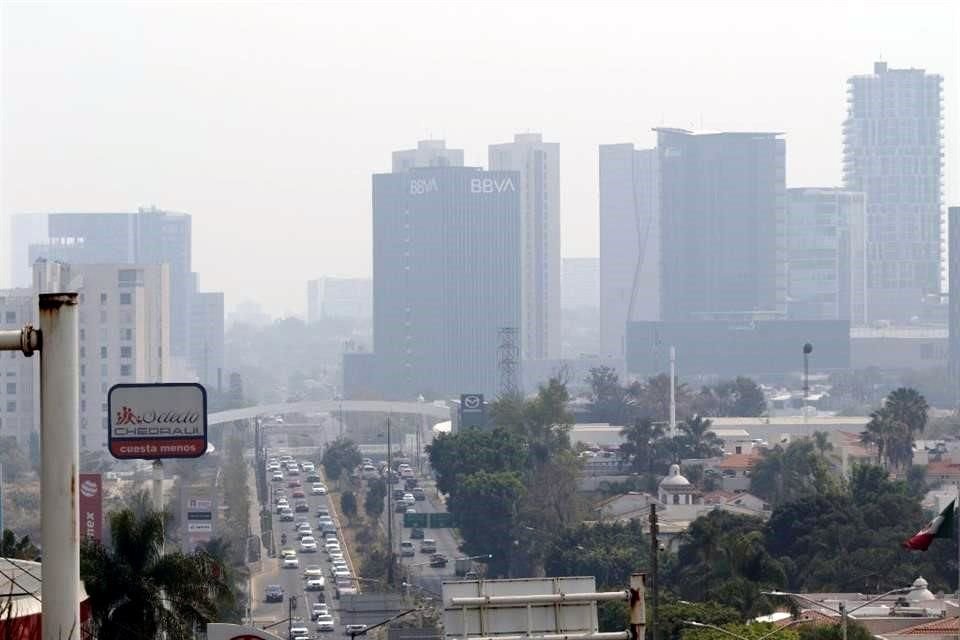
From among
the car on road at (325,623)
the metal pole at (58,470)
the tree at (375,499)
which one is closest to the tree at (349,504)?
the tree at (375,499)

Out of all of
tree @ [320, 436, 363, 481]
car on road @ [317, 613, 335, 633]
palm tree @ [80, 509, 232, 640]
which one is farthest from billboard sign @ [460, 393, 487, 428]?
palm tree @ [80, 509, 232, 640]

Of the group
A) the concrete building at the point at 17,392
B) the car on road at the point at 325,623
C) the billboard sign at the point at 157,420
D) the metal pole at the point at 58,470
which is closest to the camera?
the metal pole at the point at 58,470

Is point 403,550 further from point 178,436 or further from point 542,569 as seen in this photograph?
point 178,436

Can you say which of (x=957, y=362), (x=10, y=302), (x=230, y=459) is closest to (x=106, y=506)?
(x=230, y=459)

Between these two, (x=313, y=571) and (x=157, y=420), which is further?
(x=313, y=571)

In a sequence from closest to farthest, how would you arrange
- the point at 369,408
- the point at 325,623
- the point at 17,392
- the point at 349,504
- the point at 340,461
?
the point at 325,623, the point at 349,504, the point at 340,461, the point at 17,392, the point at 369,408

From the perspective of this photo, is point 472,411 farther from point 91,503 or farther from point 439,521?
point 91,503

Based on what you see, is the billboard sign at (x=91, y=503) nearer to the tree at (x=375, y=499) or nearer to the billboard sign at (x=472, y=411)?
the tree at (x=375, y=499)

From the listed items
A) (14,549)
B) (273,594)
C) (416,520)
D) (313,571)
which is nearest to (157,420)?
(14,549)
